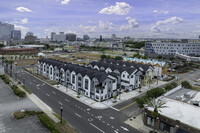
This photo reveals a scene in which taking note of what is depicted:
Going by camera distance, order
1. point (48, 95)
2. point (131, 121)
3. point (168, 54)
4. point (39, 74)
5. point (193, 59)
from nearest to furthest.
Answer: point (131, 121) < point (48, 95) < point (39, 74) < point (193, 59) < point (168, 54)

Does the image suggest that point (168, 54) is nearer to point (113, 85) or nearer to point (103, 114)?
Answer: point (113, 85)

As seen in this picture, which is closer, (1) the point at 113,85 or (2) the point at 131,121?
(2) the point at 131,121

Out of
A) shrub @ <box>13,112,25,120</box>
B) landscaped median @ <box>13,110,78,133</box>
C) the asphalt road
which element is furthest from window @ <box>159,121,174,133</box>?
shrub @ <box>13,112,25,120</box>

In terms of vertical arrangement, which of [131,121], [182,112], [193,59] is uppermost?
[193,59]

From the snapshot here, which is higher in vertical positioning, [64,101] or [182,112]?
[182,112]

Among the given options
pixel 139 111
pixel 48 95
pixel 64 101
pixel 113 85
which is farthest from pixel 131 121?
pixel 48 95

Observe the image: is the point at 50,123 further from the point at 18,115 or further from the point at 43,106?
the point at 43,106
